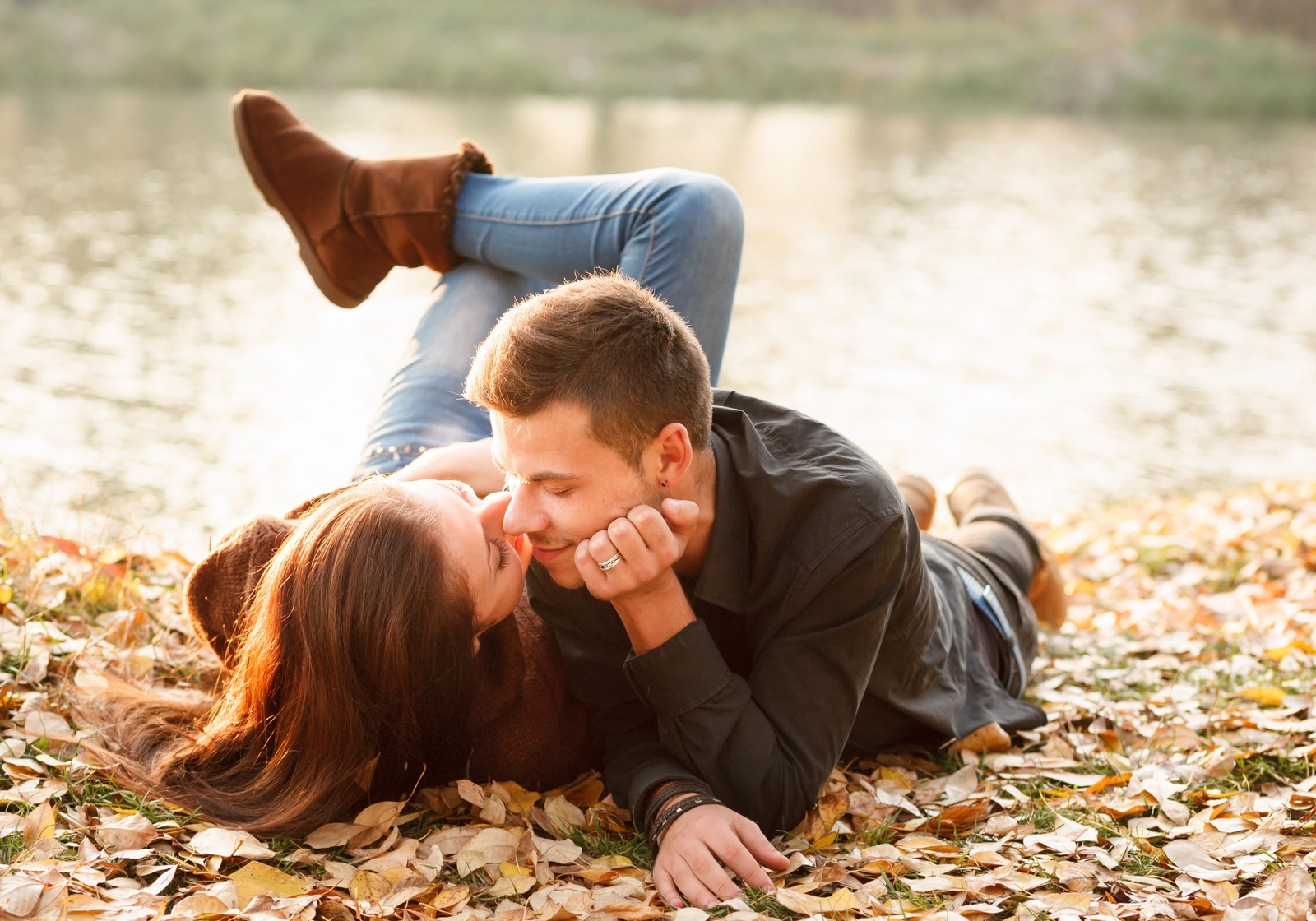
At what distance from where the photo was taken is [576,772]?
2.98 metres

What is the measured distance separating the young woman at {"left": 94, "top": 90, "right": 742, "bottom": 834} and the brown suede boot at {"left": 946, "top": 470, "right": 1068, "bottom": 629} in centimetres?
132

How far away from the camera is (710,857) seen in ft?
7.76

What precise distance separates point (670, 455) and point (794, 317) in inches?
477

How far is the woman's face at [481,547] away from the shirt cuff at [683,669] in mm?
357

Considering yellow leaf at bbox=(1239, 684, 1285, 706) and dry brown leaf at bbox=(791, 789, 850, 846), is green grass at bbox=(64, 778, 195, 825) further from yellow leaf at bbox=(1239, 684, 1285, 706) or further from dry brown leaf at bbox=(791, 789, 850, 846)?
yellow leaf at bbox=(1239, 684, 1285, 706)

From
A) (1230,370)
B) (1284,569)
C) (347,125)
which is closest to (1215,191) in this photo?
(1230,370)

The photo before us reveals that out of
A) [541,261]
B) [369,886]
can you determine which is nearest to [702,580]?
[369,886]

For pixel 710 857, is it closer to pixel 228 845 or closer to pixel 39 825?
pixel 228 845

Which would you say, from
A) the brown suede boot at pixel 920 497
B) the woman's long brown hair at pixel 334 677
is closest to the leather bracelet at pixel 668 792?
the woman's long brown hair at pixel 334 677

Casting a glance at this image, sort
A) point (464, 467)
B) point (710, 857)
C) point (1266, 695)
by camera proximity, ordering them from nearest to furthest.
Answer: point (710, 857) → point (464, 467) → point (1266, 695)

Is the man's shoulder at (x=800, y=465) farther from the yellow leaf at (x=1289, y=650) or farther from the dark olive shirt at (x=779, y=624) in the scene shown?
the yellow leaf at (x=1289, y=650)

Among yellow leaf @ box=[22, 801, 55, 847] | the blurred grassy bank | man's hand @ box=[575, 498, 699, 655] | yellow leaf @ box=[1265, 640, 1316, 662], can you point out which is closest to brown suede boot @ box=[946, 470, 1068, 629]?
yellow leaf @ box=[1265, 640, 1316, 662]

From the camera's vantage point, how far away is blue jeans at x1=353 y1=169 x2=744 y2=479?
3650mm

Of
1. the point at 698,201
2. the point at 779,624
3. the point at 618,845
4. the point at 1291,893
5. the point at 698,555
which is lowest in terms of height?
the point at 618,845
